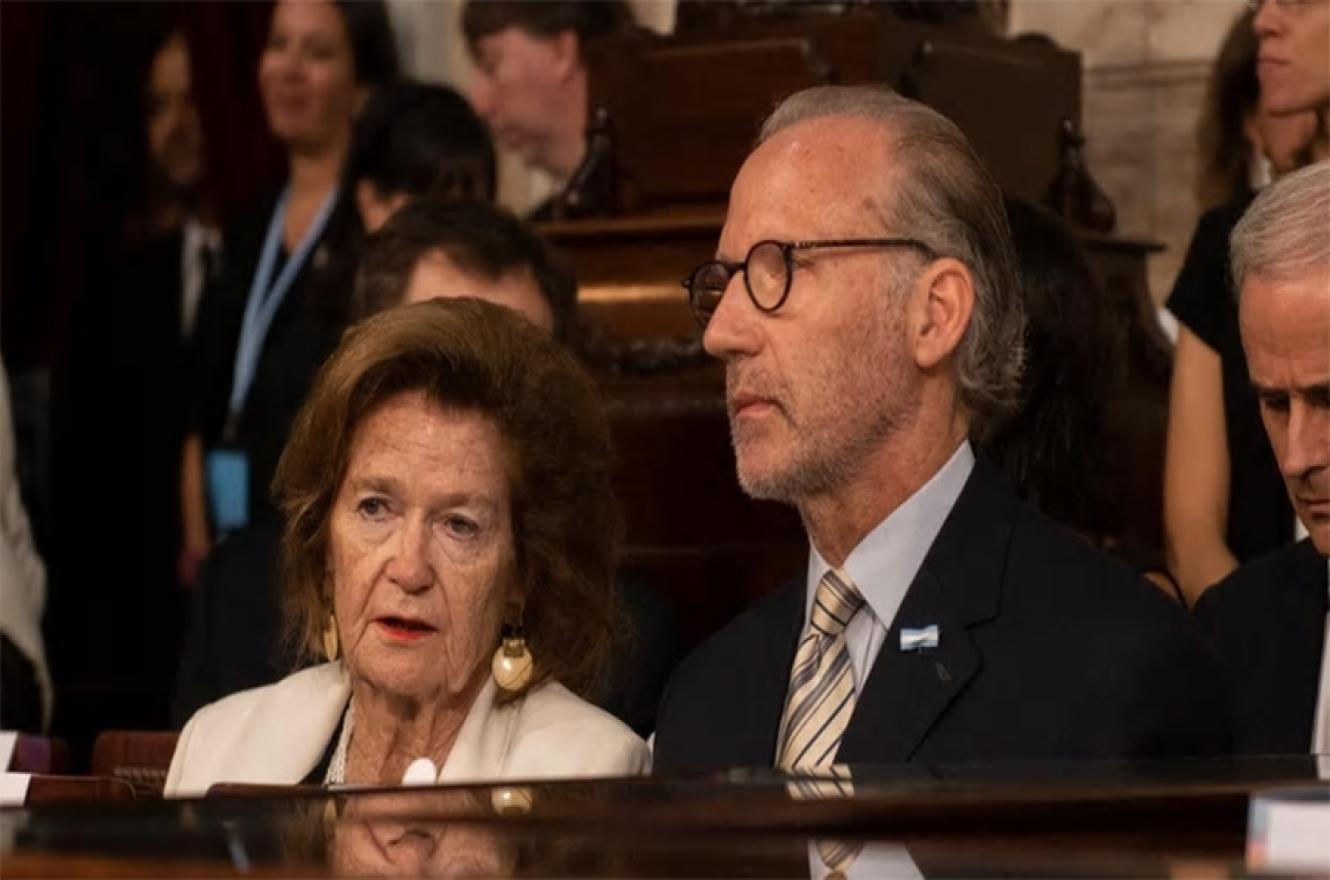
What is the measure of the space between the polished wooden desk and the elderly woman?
1300mm

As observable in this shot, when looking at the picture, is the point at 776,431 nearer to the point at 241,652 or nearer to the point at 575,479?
the point at 575,479

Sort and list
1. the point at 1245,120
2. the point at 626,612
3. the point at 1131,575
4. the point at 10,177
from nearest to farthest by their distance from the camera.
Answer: the point at 1131,575 < the point at 626,612 < the point at 1245,120 < the point at 10,177

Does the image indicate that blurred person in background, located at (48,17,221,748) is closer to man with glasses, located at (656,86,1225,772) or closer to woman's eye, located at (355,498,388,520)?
woman's eye, located at (355,498,388,520)

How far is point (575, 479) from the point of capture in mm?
3998

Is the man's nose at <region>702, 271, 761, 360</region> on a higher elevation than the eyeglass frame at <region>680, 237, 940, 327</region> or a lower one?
lower

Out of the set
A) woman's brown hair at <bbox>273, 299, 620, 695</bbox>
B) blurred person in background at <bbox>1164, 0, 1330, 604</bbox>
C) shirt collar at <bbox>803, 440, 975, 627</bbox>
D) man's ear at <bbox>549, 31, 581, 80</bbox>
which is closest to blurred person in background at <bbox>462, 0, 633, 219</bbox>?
man's ear at <bbox>549, 31, 581, 80</bbox>

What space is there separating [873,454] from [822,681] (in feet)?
0.97

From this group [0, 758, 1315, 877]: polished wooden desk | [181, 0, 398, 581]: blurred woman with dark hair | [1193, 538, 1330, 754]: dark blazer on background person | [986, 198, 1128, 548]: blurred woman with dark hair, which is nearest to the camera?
[0, 758, 1315, 877]: polished wooden desk

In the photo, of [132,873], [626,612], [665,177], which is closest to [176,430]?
[665,177]

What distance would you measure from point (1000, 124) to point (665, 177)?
2.36 ft

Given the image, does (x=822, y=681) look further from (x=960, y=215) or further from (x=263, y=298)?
(x=263, y=298)

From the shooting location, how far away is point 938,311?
12.3 ft

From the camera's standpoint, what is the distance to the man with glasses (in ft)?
11.6

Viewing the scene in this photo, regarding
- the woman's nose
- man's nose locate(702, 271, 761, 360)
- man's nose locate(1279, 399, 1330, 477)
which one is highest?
man's nose locate(702, 271, 761, 360)
